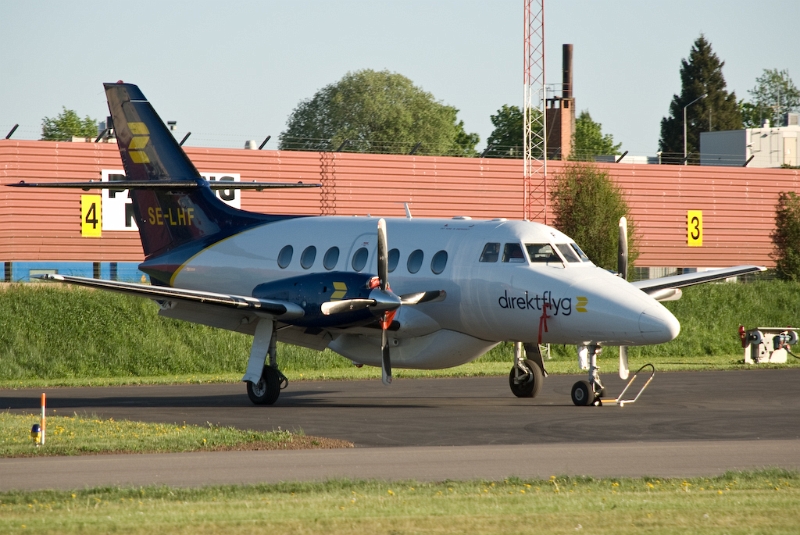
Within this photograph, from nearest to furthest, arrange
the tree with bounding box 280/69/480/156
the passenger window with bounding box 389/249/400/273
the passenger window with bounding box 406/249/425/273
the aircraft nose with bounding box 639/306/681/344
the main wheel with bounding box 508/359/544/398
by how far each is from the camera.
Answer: the aircraft nose with bounding box 639/306/681/344 < the passenger window with bounding box 406/249/425/273 < the passenger window with bounding box 389/249/400/273 < the main wheel with bounding box 508/359/544/398 < the tree with bounding box 280/69/480/156

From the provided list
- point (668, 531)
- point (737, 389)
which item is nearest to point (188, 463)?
point (668, 531)

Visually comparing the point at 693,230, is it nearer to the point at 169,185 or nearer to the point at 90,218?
the point at 90,218

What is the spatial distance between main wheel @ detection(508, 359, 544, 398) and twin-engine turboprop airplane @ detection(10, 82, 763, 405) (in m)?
0.03

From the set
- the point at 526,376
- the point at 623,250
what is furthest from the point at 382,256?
the point at 623,250

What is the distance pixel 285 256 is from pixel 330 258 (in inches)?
48.1

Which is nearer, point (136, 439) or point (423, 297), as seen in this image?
point (136, 439)

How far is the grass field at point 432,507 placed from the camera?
9.66 meters

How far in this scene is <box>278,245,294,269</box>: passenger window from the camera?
23.8 meters

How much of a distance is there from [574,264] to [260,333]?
21.7 feet

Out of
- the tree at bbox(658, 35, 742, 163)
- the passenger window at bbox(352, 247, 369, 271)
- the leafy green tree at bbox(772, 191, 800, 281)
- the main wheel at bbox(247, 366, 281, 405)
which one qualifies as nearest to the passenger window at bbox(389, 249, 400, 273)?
the passenger window at bbox(352, 247, 369, 271)

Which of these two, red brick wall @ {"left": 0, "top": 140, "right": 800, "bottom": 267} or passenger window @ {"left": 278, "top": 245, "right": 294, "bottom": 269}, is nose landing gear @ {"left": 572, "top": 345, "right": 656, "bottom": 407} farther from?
red brick wall @ {"left": 0, "top": 140, "right": 800, "bottom": 267}

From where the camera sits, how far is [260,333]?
22.6m

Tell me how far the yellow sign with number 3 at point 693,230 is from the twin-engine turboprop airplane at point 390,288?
102 feet

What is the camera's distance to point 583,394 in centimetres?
2092
